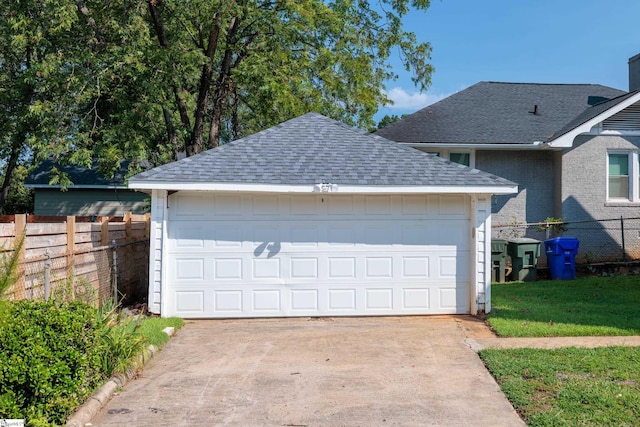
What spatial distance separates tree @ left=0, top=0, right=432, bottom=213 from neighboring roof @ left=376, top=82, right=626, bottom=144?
5.22 feet

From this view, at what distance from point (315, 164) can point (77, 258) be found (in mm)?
4436

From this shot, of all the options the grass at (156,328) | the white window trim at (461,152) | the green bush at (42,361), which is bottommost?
the grass at (156,328)

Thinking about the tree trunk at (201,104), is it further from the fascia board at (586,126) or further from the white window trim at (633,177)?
the white window trim at (633,177)

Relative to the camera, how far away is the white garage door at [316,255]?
9.85 metres

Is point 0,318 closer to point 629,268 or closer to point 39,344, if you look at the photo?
point 39,344

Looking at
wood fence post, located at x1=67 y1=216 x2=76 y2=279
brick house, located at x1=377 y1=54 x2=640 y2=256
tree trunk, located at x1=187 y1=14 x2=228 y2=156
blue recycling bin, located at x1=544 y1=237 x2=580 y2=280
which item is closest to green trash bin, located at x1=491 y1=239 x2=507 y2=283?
blue recycling bin, located at x1=544 y1=237 x2=580 y2=280

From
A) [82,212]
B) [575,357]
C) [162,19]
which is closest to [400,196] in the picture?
[575,357]

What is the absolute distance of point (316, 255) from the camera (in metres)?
10.0

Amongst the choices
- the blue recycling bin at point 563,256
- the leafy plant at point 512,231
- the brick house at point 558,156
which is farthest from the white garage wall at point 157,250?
the blue recycling bin at point 563,256

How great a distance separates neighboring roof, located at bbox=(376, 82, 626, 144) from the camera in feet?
51.2

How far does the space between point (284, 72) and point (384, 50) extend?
14.8 feet

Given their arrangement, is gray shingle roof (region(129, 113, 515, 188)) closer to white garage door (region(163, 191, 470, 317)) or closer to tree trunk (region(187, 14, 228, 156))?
white garage door (region(163, 191, 470, 317))

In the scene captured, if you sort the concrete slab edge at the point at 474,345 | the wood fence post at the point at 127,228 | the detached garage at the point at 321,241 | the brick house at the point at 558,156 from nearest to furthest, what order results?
the concrete slab edge at the point at 474,345, the detached garage at the point at 321,241, the wood fence post at the point at 127,228, the brick house at the point at 558,156

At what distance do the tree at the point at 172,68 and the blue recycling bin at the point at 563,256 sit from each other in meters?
7.09
